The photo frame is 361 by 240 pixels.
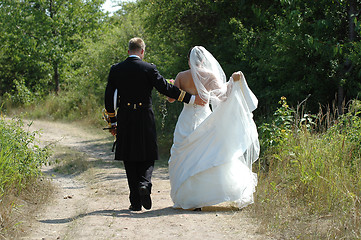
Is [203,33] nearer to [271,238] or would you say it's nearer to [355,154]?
[355,154]

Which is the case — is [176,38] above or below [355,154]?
above

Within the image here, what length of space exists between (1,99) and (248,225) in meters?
22.5

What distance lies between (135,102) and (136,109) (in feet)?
0.30

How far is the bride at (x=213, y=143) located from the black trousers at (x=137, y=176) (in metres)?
0.41

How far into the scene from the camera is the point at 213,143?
21.7 ft

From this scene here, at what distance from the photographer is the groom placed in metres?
6.54

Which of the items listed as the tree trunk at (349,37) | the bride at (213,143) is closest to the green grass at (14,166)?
the bride at (213,143)

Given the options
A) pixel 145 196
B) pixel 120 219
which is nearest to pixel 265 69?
pixel 145 196

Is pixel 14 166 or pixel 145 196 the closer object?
pixel 145 196

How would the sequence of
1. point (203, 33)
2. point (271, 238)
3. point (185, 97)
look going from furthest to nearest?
point (203, 33) < point (185, 97) < point (271, 238)

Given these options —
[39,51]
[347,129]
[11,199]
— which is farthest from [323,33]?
[39,51]

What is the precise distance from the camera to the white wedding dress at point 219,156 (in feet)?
21.2

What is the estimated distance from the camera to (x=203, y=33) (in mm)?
14898

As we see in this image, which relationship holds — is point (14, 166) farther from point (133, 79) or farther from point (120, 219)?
point (133, 79)
